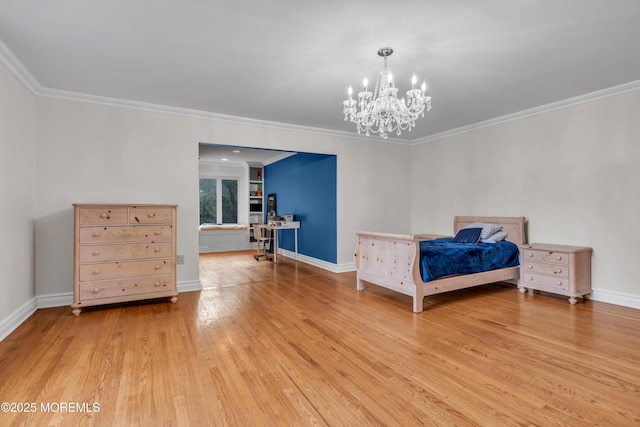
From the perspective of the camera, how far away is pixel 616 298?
144 inches

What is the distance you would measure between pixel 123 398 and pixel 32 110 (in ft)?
11.0

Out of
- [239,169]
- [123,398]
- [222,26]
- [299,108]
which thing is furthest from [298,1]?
[239,169]

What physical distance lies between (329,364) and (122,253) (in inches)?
103

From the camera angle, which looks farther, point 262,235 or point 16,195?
point 262,235

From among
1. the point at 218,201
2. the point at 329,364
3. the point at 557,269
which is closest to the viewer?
the point at 329,364

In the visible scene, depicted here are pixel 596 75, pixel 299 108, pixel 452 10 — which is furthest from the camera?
pixel 299 108

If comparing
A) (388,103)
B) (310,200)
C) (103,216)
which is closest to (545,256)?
(388,103)

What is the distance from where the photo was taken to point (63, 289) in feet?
12.2

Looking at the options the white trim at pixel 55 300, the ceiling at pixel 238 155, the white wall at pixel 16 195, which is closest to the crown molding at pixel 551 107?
the ceiling at pixel 238 155

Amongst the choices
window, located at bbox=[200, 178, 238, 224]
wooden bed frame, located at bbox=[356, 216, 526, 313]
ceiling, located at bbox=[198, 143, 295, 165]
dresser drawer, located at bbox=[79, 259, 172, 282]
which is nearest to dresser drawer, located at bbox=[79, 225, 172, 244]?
dresser drawer, located at bbox=[79, 259, 172, 282]

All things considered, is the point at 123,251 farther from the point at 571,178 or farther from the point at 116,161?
the point at 571,178

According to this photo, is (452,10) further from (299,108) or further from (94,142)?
(94,142)

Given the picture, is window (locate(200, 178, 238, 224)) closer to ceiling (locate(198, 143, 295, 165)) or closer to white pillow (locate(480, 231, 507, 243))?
ceiling (locate(198, 143, 295, 165))

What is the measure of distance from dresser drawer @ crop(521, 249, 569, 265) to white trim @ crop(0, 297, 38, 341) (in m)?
5.41
